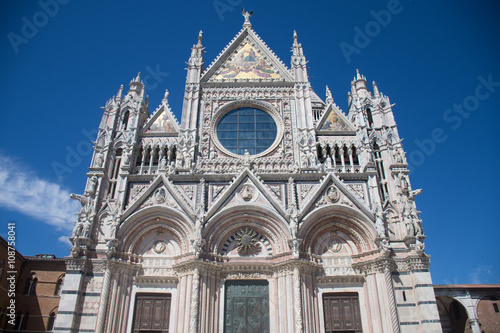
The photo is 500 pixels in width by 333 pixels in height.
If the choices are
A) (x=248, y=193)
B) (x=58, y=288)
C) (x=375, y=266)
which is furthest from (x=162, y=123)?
(x=58, y=288)

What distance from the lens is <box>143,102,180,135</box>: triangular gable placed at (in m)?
19.8

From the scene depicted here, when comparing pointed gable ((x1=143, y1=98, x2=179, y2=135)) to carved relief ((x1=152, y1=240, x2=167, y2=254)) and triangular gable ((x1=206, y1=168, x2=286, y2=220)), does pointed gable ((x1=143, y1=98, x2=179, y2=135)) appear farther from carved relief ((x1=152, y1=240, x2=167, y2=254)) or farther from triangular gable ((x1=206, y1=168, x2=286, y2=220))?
carved relief ((x1=152, y1=240, x2=167, y2=254))

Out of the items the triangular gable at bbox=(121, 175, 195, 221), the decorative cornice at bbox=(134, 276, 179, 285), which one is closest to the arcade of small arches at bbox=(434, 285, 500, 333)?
the decorative cornice at bbox=(134, 276, 179, 285)

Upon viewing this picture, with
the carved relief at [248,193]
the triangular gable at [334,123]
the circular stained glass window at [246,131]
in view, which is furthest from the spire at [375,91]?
the carved relief at [248,193]

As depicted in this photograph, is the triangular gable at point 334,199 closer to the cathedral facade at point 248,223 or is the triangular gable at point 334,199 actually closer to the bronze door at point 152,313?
the cathedral facade at point 248,223

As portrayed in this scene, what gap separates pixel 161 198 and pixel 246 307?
6.04 m

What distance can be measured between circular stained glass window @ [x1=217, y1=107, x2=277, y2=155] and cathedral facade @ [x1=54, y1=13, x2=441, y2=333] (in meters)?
0.08

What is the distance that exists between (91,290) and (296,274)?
8.21 m

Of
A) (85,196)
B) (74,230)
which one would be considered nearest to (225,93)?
(85,196)

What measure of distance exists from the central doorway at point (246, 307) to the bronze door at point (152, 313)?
8.05 ft

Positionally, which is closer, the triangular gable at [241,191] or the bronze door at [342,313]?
the bronze door at [342,313]

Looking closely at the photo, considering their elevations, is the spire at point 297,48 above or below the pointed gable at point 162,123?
above

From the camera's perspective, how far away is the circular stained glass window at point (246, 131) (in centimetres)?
1980

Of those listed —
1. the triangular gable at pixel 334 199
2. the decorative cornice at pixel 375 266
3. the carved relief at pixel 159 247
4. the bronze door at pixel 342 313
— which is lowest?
the bronze door at pixel 342 313
